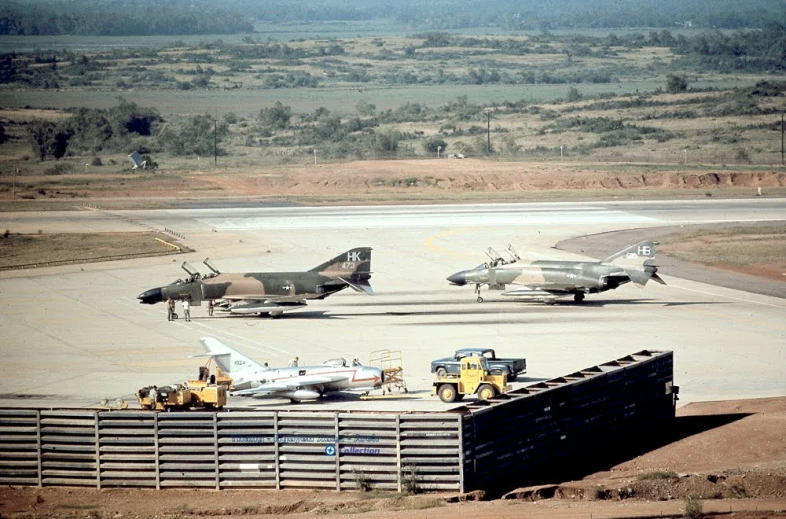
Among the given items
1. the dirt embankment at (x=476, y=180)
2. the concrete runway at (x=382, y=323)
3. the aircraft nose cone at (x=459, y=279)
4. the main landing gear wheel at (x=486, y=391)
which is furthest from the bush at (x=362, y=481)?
the dirt embankment at (x=476, y=180)

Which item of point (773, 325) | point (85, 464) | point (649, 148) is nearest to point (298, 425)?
point (85, 464)

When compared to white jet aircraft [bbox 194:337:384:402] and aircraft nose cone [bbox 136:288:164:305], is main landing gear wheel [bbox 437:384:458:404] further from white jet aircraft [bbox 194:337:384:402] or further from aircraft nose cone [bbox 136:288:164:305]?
aircraft nose cone [bbox 136:288:164:305]

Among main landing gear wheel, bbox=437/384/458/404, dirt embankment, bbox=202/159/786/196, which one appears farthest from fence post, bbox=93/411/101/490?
dirt embankment, bbox=202/159/786/196

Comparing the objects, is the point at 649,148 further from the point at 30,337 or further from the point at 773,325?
the point at 30,337

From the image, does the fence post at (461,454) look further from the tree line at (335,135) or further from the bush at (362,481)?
the tree line at (335,135)

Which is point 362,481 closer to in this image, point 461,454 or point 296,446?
point 296,446

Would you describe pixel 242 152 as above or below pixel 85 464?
above
